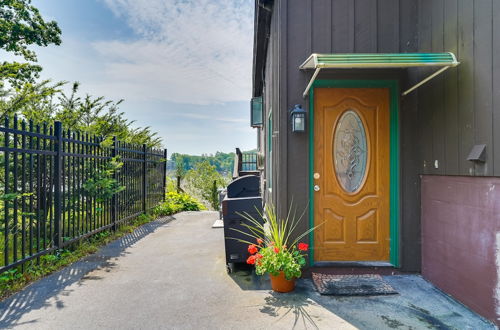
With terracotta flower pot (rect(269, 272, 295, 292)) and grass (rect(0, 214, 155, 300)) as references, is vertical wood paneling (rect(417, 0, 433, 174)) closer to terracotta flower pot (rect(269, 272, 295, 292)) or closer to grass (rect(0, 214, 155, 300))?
terracotta flower pot (rect(269, 272, 295, 292))

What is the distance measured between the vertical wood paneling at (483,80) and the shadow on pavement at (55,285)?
3.98 meters

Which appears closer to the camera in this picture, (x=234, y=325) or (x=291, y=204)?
(x=234, y=325)

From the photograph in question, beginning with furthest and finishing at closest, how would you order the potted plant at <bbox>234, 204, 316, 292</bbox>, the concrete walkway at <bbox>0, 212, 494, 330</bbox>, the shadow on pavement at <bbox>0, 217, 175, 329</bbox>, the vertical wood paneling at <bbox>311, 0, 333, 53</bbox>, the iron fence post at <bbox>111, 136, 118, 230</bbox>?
the iron fence post at <bbox>111, 136, 118, 230</bbox>
the vertical wood paneling at <bbox>311, 0, 333, 53</bbox>
the potted plant at <bbox>234, 204, 316, 292</bbox>
the shadow on pavement at <bbox>0, 217, 175, 329</bbox>
the concrete walkway at <bbox>0, 212, 494, 330</bbox>

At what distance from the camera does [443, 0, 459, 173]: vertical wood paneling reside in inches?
104

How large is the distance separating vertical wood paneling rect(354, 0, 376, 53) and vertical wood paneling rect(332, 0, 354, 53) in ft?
0.28

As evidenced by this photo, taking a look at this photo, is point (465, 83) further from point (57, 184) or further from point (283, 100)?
point (57, 184)

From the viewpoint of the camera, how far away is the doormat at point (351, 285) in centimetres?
278

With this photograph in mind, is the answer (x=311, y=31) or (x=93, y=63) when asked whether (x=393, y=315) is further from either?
(x=93, y=63)

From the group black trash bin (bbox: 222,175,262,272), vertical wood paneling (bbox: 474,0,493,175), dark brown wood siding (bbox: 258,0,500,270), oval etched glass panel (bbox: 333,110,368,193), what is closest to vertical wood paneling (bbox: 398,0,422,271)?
dark brown wood siding (bbox: 258,0,500,270)

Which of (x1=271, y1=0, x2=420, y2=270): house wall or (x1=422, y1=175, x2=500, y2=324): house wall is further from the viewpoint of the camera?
(x1=271, y1=0, x2=420, y2=270): house wall

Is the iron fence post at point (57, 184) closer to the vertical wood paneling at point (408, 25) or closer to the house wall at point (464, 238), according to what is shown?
the vertical wood paneling at point (408, 25)

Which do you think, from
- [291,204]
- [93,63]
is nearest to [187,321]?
[291,204]

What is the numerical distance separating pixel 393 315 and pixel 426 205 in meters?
1.39

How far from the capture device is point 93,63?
7965 millimetres
